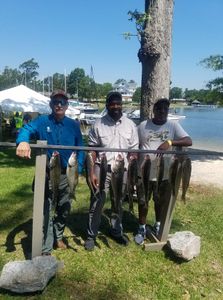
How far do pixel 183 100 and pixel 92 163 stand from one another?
136 m

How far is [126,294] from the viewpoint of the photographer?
4.58m

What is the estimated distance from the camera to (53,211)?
5.40m

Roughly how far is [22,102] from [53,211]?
15.5 m

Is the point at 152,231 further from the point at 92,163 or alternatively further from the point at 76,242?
the point at 92,163

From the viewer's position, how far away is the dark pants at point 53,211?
196 inches

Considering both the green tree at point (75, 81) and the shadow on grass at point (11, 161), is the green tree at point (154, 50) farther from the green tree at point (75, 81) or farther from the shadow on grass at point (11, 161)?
the green tree at point (75, 81)

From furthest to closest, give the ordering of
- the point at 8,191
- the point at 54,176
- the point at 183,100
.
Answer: the point at 183,100
the point at 8,191
the point at 54,176

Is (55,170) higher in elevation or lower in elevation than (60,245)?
higher

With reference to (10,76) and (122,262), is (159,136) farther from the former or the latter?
(10,76)

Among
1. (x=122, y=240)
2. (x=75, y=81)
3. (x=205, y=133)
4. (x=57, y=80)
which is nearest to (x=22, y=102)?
(x=122, y=240)

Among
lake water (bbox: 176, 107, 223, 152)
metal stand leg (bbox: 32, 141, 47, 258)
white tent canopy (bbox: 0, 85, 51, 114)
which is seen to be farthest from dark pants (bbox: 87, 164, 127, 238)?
lake water (bbox: 176, 107, 223, 152)

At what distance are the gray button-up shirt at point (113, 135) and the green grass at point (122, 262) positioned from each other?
1368mm

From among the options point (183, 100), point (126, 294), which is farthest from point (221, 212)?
point (183, 100)

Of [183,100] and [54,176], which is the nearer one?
[54,176]
